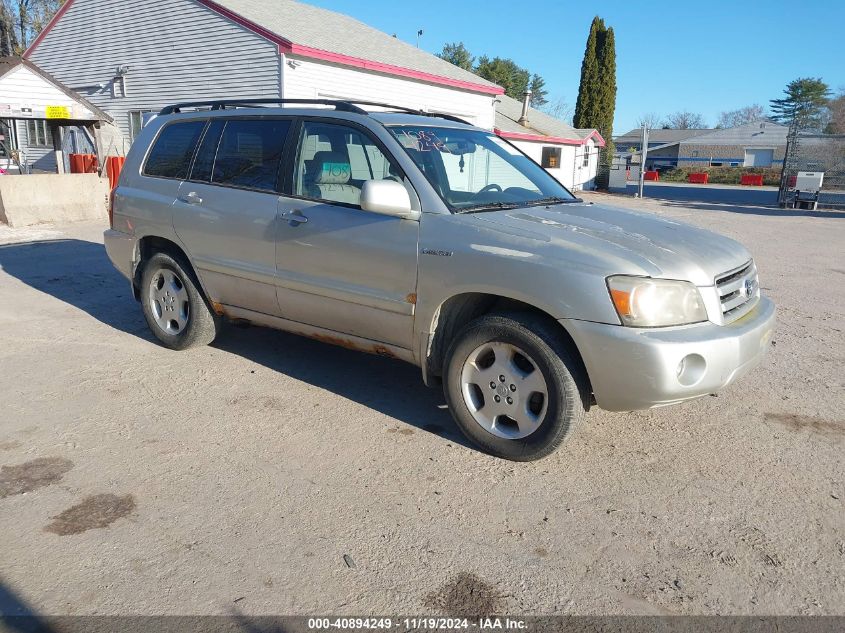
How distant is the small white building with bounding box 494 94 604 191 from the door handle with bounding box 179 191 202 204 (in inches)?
943

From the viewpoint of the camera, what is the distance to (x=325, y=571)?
2.86 metres

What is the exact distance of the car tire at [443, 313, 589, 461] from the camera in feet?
11.6

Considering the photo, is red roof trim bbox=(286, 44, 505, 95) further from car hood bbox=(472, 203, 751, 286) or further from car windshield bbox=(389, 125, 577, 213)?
car hood bbox=(472, 203, 751, 286)

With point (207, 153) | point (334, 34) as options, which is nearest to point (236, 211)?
point (207, 153)

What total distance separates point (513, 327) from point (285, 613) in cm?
177

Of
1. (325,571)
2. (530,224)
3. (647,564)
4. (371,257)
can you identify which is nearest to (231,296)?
(371,257)

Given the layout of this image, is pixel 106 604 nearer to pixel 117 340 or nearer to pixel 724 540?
pixel 724 540

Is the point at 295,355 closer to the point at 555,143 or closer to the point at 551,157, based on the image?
the point at 551,157

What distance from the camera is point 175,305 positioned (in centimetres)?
554

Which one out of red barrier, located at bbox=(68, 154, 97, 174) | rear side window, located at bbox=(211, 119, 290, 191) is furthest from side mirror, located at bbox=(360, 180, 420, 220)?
red barrier, located at bbox=(68, 154, 97, 174)

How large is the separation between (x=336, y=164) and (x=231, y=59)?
14263 millimetres

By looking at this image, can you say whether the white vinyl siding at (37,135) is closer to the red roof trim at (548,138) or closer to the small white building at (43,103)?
the small white building at (43,103)

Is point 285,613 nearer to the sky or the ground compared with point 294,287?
nearer to the ground

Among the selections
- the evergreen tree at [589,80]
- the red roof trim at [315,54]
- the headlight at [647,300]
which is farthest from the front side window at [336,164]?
the evergreen tree at [589,80]
